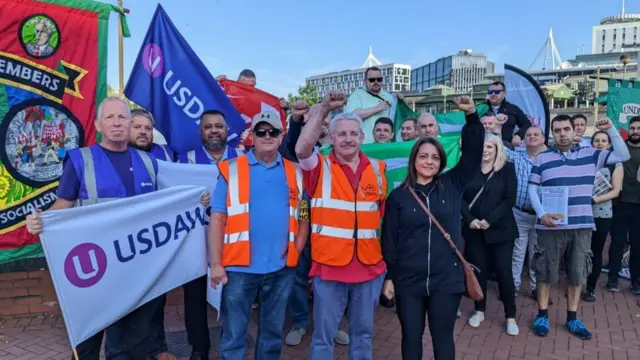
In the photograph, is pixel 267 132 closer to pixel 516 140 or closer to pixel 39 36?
pixel 39 36

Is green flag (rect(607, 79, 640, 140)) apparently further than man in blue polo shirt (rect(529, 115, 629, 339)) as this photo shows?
Yes

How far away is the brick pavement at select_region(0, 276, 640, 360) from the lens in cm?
436

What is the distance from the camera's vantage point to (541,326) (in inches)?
189

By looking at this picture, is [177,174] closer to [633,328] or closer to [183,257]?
[183,257]

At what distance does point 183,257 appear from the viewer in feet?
12.2

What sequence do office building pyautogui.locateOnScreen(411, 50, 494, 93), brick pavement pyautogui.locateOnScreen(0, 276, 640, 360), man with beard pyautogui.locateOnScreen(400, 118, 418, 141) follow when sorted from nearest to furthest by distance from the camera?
brick pavement pyautogui.locateOnScreen(0, 276, 640, 360)
man with beard pyautogui.locateOnScreen(400, 118, 418, 141)
office building pyautogui.locateOnScreen(411, 50, 494, 93)

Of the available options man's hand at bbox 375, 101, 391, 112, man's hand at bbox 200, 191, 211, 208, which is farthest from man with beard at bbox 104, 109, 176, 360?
man's hand at bbox 375, 101, 391, 112

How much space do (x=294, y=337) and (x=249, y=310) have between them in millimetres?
1386

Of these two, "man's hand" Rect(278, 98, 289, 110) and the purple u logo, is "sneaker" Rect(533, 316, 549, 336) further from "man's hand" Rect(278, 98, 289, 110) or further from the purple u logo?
the purple u logo

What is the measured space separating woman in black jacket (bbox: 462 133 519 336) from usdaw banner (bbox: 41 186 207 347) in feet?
8.53

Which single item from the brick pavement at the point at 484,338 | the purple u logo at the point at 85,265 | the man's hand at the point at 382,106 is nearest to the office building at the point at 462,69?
the man's hand at the point at 382,106

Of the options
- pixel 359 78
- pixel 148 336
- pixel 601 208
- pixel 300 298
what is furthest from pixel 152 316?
pixel 359 78

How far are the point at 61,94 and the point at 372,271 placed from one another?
11.3 ft

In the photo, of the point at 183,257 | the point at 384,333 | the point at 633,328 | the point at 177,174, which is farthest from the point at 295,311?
the point at 633,328
